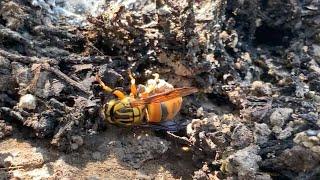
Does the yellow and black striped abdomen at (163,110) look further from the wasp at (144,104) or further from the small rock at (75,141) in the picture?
the small rock at (75,141)

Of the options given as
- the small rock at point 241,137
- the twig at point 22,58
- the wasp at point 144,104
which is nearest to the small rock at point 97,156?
the wasp at point 144,104

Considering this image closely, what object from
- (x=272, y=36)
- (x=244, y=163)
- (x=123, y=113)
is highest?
(x=272, y=36)

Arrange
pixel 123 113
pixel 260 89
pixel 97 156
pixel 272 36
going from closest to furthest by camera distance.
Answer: pixel 97 156, pixel 123 113, pixel 260 89, pixel 272 36

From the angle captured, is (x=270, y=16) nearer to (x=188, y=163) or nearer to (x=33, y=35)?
(x=188, y=163)

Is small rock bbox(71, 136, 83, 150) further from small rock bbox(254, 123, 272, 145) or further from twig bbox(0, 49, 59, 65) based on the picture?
small rock bbox(254, 123, 272, 145)

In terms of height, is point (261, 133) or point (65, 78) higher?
point (65, 78)

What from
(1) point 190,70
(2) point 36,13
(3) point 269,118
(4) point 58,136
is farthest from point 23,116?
(3) point 269,118

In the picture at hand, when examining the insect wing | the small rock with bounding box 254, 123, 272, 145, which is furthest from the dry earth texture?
the insect wing

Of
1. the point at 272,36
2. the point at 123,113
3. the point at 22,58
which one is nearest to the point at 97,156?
the point at 123,113

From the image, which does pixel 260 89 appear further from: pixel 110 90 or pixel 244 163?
pixel 110 90

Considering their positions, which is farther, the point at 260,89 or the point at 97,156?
the point at 260,89
